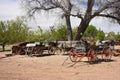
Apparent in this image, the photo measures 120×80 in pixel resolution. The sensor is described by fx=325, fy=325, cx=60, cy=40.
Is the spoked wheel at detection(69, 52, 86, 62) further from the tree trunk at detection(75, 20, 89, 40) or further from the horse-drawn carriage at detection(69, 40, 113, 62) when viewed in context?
the tree trunk at detection(75, 20, 89, 40)

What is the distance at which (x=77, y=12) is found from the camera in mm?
33062

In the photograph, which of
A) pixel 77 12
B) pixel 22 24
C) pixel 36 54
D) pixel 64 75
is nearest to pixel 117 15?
pixel 77 12

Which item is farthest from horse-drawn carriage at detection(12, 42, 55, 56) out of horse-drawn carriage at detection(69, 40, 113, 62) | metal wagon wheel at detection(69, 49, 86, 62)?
horse-drawn carriage at detection(69, 40, 113, 62)

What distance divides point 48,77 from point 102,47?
908 cm

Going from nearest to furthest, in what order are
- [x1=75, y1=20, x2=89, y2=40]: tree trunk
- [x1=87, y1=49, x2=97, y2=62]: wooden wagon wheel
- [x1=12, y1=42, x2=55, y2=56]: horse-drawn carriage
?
[x1=87, y1=49, x2=97, y2=62]: wooden wagon wheel → [x1=12, y1=42, x2=55, y2=56]: horse-drawn carriage → [x1=75, y1=20, x2=89, y2=40]: tree trunk

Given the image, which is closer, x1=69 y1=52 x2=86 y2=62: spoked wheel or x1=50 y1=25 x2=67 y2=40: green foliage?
x1=69 y1=52 x2=86 y2=62: spoked wheel

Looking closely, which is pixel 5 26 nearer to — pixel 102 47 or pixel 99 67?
pixel 102 47

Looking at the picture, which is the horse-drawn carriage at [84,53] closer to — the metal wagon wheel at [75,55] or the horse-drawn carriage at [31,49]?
the metal wagon wheel at [75,55]

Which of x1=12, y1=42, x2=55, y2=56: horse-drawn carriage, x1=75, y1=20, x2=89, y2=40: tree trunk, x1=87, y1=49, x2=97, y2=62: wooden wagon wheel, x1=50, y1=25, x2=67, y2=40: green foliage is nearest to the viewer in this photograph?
x1=87, y1=49, x2=97, y2=62: wooden wagon wheel

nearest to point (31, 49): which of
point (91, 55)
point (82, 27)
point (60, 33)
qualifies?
point (91, 55)

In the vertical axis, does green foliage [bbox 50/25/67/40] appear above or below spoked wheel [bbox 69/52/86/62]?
above

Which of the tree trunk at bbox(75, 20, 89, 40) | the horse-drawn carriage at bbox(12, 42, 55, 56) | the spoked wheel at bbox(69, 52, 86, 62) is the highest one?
the tree trunk at bbox(75, 20, 89, 40)

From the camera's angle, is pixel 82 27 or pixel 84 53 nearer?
pixel 84 53

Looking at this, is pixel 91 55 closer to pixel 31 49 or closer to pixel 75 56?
pixel 75 56
